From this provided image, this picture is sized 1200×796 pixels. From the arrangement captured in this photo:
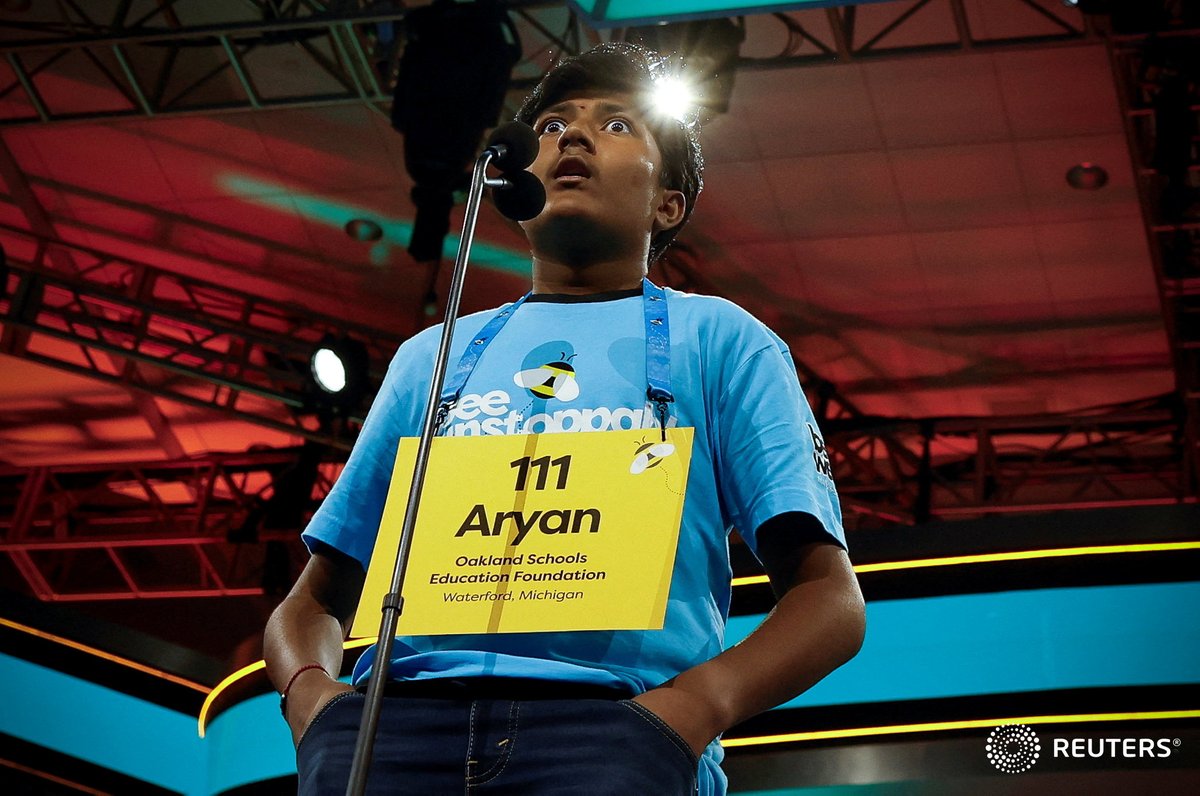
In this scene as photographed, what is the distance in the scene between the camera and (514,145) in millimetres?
1550

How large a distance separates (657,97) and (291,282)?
10013mm

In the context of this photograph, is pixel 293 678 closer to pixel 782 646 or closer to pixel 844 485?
pixel 782 646

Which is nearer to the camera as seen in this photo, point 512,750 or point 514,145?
point 512,750

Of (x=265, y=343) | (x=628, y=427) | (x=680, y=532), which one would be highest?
(x=265, y=343)

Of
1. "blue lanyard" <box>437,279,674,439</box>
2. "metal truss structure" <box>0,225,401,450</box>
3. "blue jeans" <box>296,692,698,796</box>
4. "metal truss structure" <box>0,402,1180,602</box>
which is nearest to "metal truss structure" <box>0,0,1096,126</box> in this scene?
"metal truss structure" <box>0,225,401,450</box>

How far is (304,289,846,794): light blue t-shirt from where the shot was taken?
1.37 metres

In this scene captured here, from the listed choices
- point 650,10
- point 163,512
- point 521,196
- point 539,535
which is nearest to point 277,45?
point 650,10

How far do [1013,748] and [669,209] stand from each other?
8.91ft

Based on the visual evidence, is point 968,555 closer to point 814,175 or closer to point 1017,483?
point 814,175

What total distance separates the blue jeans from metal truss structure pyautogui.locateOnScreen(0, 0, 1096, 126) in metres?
6.58

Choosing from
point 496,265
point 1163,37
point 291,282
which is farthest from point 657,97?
point 291,282

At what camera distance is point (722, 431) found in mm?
1532

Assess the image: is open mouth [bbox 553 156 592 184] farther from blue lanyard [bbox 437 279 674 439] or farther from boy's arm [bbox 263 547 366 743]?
boy's arm [bbox 263 547 366 743]

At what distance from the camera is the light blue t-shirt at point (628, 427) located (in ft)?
4.49
